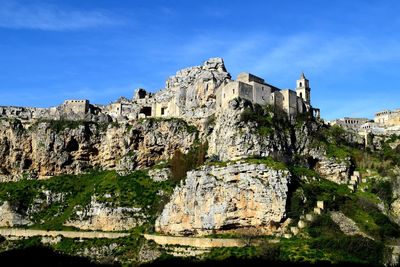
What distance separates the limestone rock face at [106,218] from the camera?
296 feet

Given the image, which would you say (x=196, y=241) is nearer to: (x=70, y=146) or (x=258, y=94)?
(x=258, y=94)

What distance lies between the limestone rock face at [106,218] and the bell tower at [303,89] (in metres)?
38.6

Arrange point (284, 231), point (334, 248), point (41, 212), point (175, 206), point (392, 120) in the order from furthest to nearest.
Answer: point (392, 120) < point (41, 212) < point (175, 206) < point (284, 231) < point (334, 248)

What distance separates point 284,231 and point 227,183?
9436mm

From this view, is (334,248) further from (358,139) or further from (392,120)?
(392,120)

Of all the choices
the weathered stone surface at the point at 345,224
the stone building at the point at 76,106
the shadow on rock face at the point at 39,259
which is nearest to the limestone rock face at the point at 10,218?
the shadow on rock face at the point at 39,259

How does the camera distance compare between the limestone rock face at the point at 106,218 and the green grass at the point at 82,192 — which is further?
the green grass at the point at 82,192

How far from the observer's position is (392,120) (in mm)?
123500

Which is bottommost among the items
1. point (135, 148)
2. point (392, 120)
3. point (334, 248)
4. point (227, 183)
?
point (334, 248)

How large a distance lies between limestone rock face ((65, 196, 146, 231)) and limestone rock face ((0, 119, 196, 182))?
11.9 m

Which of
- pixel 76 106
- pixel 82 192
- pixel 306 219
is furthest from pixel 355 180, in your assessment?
pixel 76 106

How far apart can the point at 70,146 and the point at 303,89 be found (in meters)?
41.0

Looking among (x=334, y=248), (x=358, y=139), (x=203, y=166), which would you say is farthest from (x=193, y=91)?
(x=334, y=248)

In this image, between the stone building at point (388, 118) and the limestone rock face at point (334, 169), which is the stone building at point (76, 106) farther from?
the stone building at point (388, 118)
